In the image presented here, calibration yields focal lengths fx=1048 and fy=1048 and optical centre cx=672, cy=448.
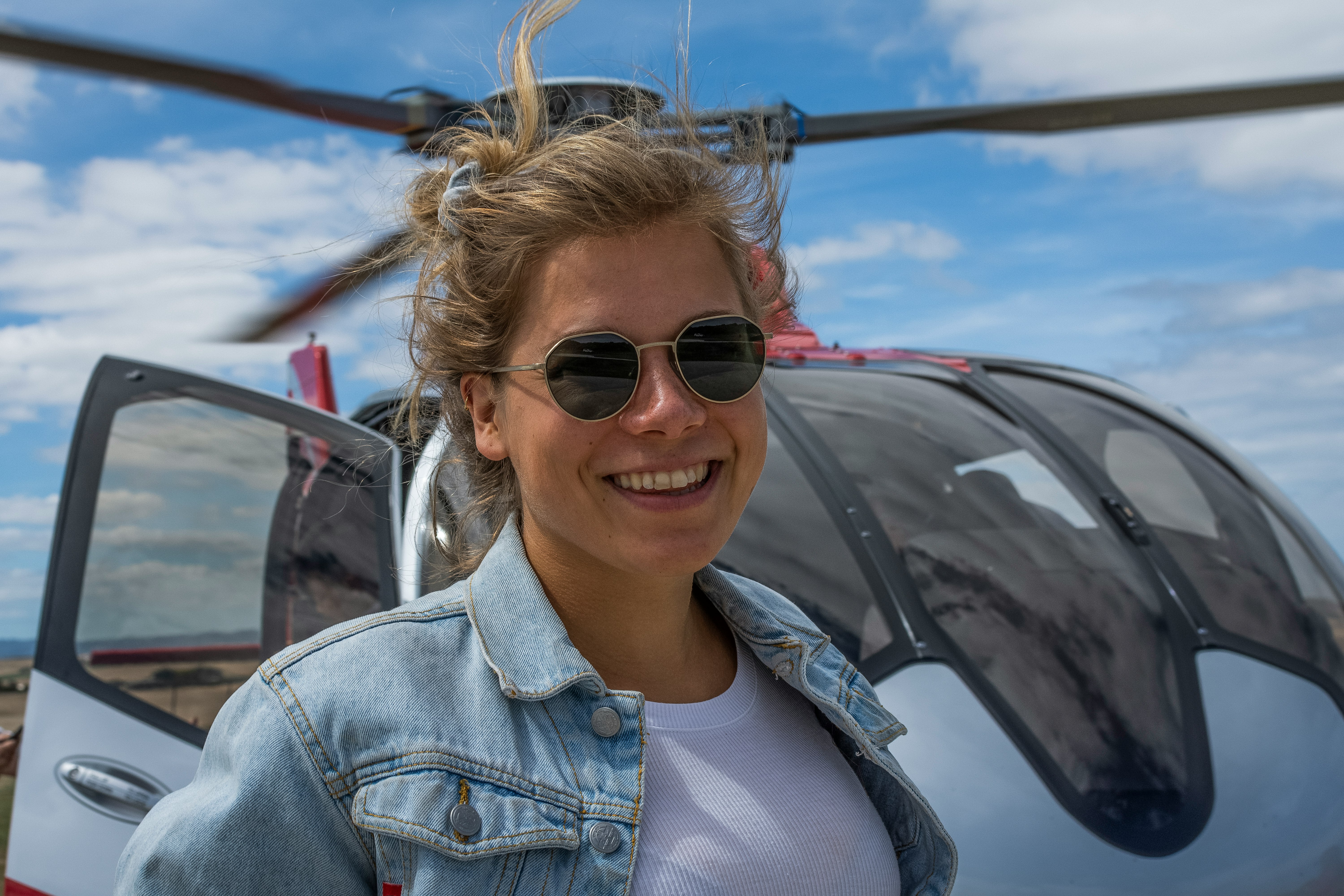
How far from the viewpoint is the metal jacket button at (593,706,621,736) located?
106cm

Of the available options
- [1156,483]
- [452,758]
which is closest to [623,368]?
[452,758]

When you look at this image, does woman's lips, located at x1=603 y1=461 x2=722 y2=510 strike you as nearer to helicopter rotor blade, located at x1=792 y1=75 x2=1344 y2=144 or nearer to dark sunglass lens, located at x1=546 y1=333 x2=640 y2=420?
dark sunglass lens, located at x1=546 y1=333 x2=640 y2=420

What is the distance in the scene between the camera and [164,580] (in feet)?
9.96

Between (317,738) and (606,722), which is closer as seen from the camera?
(317,738)

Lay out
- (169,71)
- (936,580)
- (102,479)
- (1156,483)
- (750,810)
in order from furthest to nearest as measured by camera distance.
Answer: (1156,483)
(169,71)
(102,479)
(936,580)
(750,810)

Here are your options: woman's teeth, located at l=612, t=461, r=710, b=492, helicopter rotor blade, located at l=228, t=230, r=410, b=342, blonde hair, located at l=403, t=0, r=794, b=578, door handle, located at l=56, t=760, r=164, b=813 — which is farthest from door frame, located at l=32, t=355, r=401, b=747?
woman's teeth, located at l=612, t=461, r=710, b=492

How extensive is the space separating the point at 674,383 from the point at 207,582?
247 centimetres

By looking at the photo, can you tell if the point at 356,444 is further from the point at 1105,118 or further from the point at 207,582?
the point at 1105,118

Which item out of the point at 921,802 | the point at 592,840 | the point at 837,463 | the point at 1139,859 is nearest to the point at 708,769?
the point at 592,840

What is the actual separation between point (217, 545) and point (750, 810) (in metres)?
2.56

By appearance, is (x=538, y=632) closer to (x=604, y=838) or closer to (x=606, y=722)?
(x=606, y=722)

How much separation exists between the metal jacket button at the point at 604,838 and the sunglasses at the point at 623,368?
1.35 ft

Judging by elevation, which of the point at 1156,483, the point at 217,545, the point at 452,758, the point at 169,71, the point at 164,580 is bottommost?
the point at 452,758

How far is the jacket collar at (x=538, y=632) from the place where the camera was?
3.45 ft
